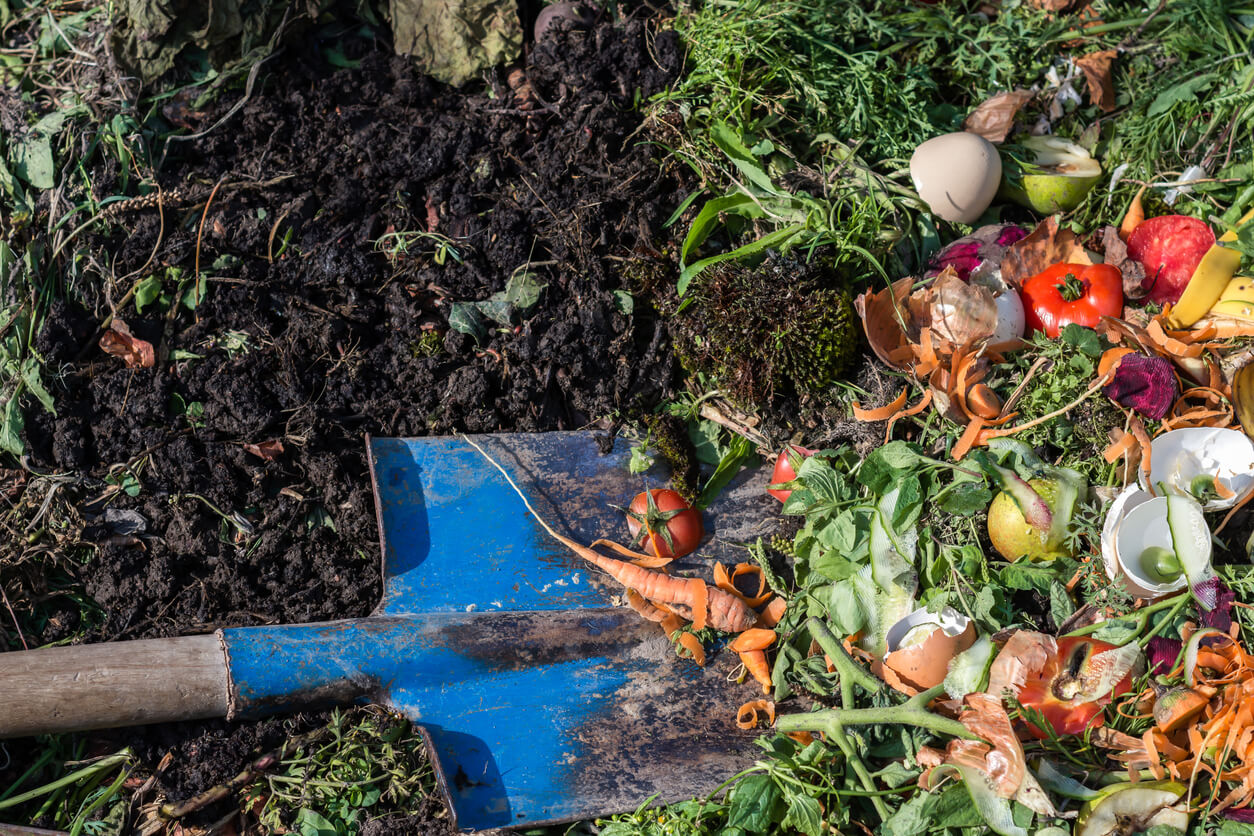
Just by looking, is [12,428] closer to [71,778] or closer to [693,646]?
[71,778]

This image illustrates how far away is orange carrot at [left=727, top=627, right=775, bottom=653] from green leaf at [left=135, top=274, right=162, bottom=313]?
2.25 m

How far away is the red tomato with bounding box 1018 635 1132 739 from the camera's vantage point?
235 centimetres

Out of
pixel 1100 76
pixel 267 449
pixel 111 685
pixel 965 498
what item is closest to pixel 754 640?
pixel 965 498

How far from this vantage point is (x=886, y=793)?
2.29 meters

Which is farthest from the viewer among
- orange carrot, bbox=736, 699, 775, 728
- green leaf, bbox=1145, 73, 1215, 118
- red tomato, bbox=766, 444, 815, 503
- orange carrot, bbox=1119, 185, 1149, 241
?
green leaf, bbox=1145, 73, 1215, 118

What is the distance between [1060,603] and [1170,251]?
139 cm

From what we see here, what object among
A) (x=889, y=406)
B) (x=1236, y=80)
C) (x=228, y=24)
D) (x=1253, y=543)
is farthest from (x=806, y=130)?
(x=228, y=24)

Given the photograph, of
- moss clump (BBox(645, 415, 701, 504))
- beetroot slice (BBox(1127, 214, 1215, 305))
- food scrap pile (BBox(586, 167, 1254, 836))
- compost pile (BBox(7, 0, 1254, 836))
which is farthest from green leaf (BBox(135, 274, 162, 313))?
beetroot slice (BBox(1127, 214, 1215, 305))

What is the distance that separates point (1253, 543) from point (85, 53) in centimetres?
420

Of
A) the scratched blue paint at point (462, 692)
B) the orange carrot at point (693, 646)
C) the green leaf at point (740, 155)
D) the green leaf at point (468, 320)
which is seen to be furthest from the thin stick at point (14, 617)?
the green leaf at point (740, 155)

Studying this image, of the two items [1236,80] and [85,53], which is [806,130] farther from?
[85,53]

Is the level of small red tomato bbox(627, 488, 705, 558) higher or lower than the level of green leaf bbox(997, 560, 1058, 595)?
higher

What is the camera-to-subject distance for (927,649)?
243 cm

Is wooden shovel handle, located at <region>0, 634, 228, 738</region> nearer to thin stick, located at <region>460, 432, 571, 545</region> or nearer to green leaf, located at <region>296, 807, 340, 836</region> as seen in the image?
green leaf, located at <region>296, 807, 340, 836</region>
